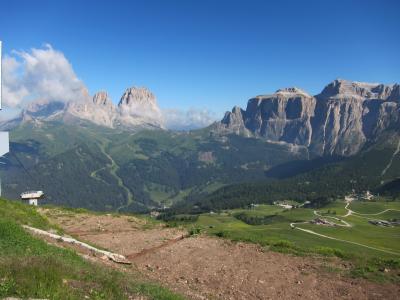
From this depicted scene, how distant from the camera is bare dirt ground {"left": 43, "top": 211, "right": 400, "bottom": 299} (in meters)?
22.2

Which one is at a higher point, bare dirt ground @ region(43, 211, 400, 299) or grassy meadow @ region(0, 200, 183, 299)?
grassy meadow @ region(0, 200, 183, 299)

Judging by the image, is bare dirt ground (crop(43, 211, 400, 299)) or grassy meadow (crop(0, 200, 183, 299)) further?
bare dirt ground (crop(43, 211, 400, 299))

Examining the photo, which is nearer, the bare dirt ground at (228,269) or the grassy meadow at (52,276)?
the grassy meadow at (52,276)

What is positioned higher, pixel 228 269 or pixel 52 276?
pixel 52 276

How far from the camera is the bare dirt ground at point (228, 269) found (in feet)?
72.7

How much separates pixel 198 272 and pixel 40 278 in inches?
462

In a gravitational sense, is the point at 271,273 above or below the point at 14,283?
below

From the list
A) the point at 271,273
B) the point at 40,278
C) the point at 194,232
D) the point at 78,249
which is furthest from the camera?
the point at 194,232

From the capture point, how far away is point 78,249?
26.8m

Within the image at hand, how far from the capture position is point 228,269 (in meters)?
25.8

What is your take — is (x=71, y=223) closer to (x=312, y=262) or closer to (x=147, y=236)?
(x=147, y=236)

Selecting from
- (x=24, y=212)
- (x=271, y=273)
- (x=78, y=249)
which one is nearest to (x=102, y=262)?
(x=78, y=249)

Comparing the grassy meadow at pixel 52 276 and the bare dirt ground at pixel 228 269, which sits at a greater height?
the grassy meadow at pixel 52 276

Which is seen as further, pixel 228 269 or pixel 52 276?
pixel 228 269
